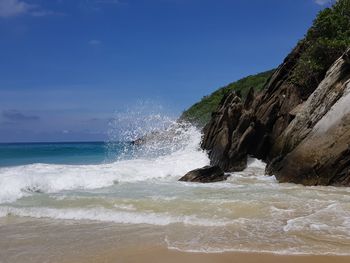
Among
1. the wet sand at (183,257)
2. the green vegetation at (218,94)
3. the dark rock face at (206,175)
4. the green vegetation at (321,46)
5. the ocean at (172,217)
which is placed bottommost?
the wet sand at (183,257)

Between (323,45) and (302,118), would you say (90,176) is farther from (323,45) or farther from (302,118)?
(323,45)

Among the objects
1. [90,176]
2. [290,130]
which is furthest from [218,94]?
[90,176]

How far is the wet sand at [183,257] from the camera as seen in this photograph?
713 centimetres

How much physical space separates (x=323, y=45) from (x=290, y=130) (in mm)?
5530

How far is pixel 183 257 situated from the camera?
747 cm

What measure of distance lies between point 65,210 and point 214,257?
17.5 feet

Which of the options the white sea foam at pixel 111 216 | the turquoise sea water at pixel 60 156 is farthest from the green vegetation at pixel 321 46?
the turquoise sea water at pixel 60 156

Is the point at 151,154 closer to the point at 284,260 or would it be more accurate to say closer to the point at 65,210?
the point at 65,210

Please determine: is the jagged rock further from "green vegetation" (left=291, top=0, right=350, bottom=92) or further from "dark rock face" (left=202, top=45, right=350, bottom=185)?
"green vegetation" (left=291, top=0, right=350, bottom=92)

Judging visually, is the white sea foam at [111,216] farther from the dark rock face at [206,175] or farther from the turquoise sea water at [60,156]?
the turquoise sea water at [60,156]

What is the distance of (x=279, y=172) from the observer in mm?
16625

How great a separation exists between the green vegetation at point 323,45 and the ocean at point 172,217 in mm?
6598

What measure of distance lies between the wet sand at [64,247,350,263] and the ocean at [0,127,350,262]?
0.25 metres

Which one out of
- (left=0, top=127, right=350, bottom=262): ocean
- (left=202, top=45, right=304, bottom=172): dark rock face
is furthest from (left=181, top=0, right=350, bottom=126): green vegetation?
(left=0, top=127, right=350, bottom=262): ocean
